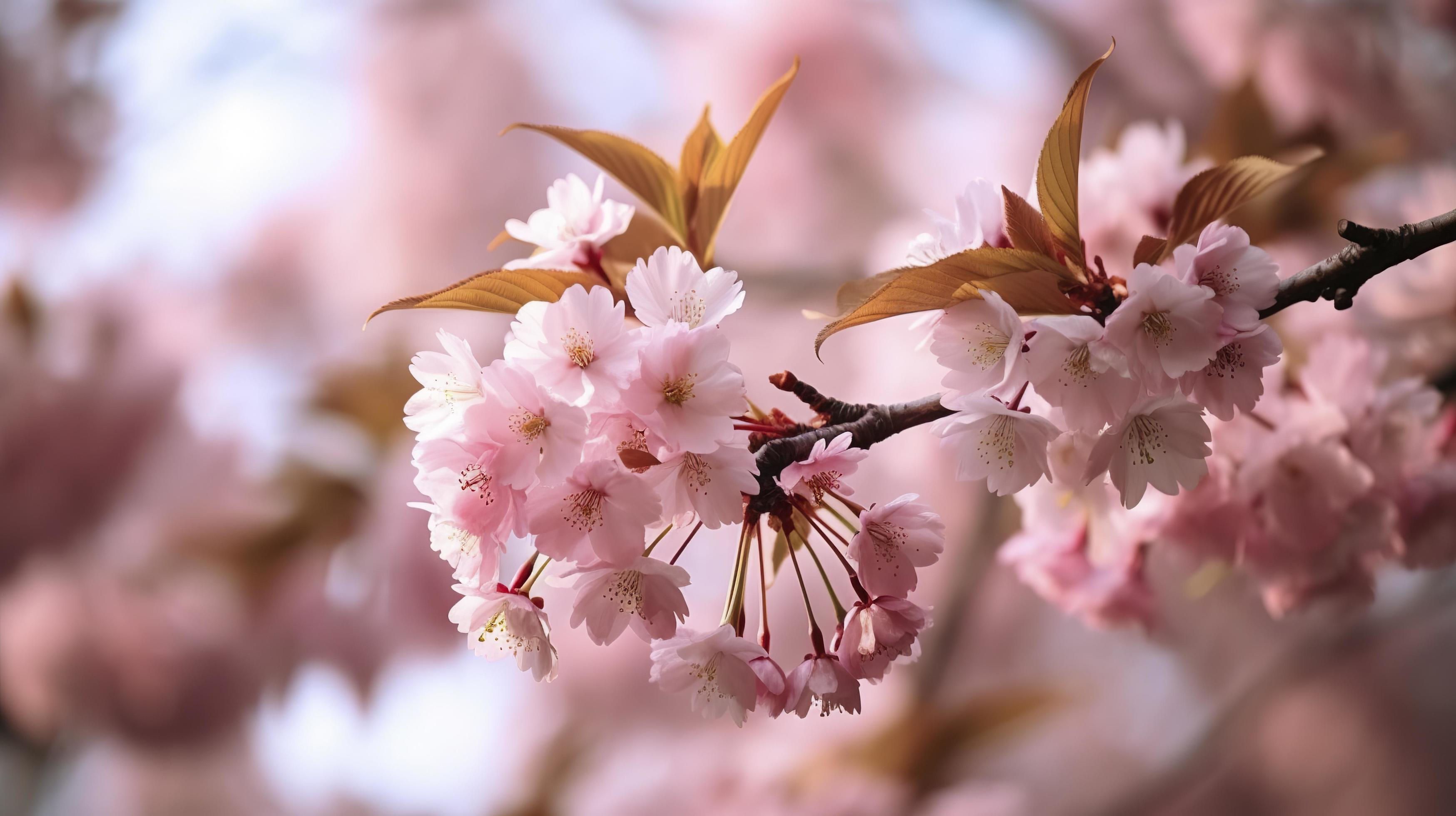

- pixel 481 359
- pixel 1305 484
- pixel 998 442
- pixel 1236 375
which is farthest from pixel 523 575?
pixel 481 359

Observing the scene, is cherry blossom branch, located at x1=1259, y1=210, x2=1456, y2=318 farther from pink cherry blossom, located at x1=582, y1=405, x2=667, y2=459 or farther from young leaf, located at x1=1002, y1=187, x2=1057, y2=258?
pink cherry blossom, located at x1=582, y1=405, x2=667, y2=459

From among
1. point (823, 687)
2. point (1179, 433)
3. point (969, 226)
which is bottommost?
point (823, 687)

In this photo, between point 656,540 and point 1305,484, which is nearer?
point 656,540

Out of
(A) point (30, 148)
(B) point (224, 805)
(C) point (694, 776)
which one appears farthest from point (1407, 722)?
(A) point (30, 148)

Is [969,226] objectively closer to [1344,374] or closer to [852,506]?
[852,506]

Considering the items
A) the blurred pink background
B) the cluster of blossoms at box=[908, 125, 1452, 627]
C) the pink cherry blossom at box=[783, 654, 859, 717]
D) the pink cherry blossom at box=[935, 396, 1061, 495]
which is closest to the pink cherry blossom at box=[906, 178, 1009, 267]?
the cluster of blossoms at box=[908, 125, 1452, 627]

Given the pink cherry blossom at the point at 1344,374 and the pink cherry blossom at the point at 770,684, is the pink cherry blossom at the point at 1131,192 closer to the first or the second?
the pink cherry blossom at the point at 1344,374

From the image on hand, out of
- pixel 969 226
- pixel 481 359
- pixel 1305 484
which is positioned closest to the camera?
pixel 969 226
